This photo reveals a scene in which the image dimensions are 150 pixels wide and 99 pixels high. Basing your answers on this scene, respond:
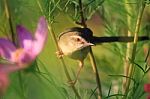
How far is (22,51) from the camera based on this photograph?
1.17 feet

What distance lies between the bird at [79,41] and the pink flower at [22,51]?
1.41 ft

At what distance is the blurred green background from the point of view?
576mm

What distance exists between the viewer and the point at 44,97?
503mm

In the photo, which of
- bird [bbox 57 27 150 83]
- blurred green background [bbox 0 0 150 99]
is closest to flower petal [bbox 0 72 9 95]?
blurred green background [bbox 0 0 150 99]

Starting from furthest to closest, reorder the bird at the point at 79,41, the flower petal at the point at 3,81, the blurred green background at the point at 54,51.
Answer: the bird at the point at 79,41, the blurred green background at the point at 54,51, the flower petal at the point at 3,81

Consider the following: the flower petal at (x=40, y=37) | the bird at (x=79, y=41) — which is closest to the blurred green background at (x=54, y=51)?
the bird at (x=79, y=41)

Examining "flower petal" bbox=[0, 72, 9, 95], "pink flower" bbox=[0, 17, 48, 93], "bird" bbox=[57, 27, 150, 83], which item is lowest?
"bird" bbox=[57, 27, 150, 83]

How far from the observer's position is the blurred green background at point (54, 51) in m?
0.58

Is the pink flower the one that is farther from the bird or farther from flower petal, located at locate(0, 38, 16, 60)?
the bird

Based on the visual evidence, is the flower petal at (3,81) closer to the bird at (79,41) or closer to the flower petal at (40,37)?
the flower petal at (40,37)

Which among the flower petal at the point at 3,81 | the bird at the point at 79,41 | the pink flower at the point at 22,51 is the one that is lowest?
the bird at the point at 79,41

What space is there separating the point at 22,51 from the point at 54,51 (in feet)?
0.87

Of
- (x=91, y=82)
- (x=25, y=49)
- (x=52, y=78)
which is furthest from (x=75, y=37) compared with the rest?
(x=25, y=49)

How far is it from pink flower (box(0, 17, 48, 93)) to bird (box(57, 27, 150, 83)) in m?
0.43
